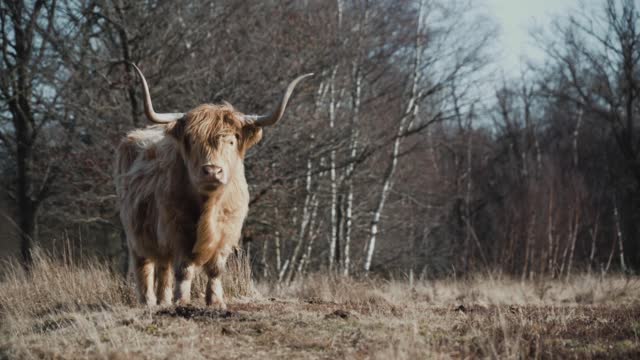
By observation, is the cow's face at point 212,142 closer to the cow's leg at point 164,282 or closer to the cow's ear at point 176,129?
the cow's ear at point 176,129

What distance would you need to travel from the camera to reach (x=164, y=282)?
7250 mm

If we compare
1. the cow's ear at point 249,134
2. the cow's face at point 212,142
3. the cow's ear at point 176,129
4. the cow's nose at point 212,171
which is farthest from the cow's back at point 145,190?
the cow's nose at point 212,171

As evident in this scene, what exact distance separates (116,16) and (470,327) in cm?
960

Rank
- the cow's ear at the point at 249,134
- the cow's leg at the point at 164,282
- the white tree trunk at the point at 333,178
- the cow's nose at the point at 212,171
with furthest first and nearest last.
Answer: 1. the white tree trunk at the point at 333,178
2. the cow's leg at the point at 164,282
3. the cow's ear at the point at 249,134
4. the cow's nose at the point at 212,171

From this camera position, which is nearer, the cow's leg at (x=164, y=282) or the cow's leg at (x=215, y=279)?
the cow's leg at (x=215, y=279)

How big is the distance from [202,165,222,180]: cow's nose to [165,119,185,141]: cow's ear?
25.9 inches

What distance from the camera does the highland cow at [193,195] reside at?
247 inches

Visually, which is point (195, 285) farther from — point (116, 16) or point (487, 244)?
point (487, 244)

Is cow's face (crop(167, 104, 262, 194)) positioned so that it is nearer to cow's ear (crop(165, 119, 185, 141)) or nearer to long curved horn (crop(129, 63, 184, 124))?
cow's ear (crop(165, 119, 185, 141))

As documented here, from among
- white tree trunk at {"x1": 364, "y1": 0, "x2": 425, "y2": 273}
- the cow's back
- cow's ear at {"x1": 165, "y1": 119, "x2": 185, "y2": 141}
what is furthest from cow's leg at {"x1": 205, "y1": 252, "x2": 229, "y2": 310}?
white tree trunk at {"x1": 364, "y1": 0, "x2": 425, "y2": 273}

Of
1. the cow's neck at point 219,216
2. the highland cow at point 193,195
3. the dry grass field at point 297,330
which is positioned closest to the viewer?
the dry grass field at point 297,330

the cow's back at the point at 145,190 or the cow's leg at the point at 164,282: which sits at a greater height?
the cow's back at the point at 145,190

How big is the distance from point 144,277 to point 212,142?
194 cm

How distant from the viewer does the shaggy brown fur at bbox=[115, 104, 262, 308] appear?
248 inches
